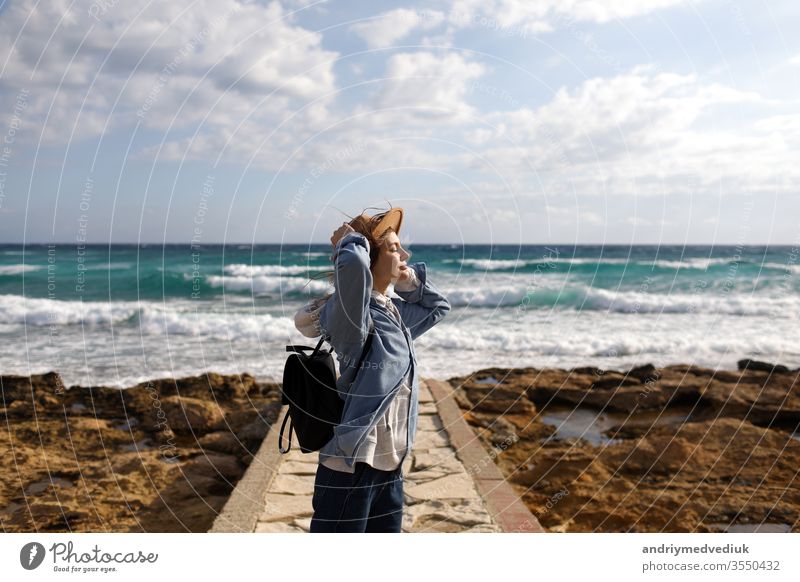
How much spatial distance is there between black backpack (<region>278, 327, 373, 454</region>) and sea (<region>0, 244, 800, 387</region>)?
3.04 m

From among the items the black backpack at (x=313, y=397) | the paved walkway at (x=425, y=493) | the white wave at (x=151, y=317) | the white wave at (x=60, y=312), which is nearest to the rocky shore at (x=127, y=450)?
the paved walkway at (x=425, y=493)

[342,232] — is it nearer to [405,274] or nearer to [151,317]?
[405,274]

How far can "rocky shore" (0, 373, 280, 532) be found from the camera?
5.89 meters

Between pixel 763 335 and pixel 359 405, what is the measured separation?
59.3ft

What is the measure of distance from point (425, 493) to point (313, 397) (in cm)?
312

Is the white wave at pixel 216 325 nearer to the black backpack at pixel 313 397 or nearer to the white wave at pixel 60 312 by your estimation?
the white wave at pixel 60 312

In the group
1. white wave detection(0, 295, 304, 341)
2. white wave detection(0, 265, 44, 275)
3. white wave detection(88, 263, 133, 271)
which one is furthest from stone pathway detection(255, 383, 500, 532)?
white wave detection(0, 265, 44, 275)

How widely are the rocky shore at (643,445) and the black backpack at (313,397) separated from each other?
3779 mm

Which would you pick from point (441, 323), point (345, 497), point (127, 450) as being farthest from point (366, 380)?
point (441, 323)

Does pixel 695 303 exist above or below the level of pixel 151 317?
above

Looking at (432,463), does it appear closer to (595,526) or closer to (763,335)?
(595,526)

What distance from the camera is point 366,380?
254 centimetres

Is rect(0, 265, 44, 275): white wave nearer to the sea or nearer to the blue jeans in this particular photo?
the sea

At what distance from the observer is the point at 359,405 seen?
8.38 ft
